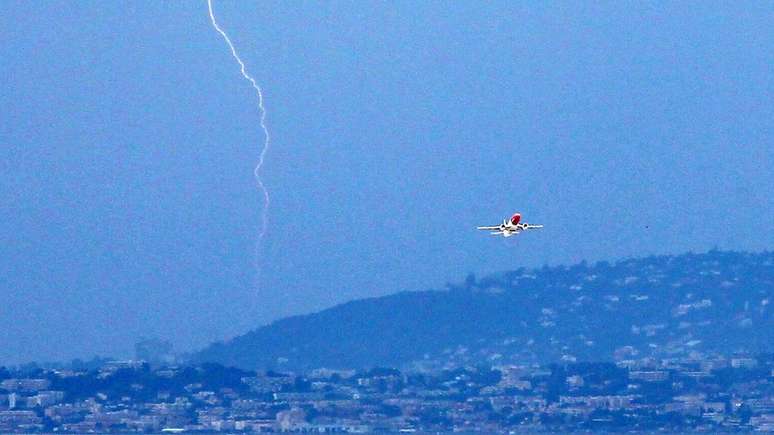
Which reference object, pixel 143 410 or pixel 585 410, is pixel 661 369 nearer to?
pixel 585 410

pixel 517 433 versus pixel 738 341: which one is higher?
pixel 738 341

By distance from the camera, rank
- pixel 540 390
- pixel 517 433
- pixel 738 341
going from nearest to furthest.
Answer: pixel 517 433 → pixel 540 390 → pixel 738 341

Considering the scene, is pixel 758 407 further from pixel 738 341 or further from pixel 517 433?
pixel 738 341

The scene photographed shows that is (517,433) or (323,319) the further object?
(323,319)

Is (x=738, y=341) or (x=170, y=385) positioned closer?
(x=170, y=385)

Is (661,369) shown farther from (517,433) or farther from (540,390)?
(517,433)

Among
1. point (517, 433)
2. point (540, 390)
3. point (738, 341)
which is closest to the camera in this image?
point (517, 433)

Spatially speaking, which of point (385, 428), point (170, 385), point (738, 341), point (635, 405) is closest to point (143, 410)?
point (170, 385)

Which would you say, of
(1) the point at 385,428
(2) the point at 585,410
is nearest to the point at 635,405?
(2) the point at 585,410
